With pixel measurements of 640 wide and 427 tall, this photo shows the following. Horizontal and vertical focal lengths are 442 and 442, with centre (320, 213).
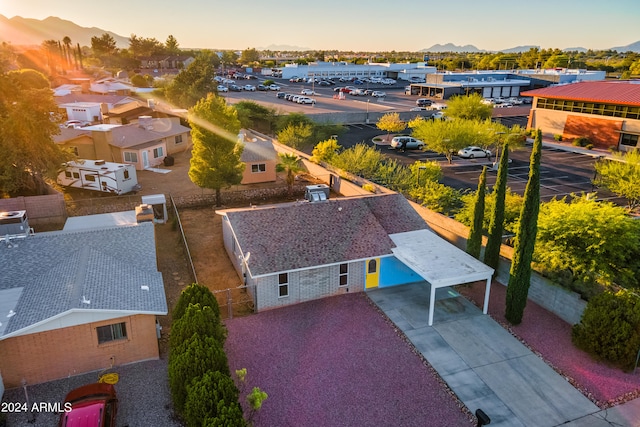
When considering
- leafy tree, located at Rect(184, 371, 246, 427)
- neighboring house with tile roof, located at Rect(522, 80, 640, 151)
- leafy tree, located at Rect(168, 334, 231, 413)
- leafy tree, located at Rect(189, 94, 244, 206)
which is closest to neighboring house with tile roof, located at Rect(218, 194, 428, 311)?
leafy tree, located at Rect(168, 334, 231, 413)

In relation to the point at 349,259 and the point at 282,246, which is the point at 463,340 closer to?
the point at 349,259

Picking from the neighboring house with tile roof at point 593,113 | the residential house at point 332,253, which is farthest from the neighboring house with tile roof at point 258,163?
the neighboring house with tile roof at point 593,113

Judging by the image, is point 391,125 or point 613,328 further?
point 391,125

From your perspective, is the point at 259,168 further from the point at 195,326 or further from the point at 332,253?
the point at 195,326

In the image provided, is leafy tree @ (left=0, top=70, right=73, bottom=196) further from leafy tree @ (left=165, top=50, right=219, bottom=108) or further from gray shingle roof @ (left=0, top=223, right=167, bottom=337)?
leafy tree @ (left=165, top=50, right=219, bottom=108)

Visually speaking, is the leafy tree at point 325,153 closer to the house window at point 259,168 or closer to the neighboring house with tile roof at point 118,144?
the house window at point 259,168

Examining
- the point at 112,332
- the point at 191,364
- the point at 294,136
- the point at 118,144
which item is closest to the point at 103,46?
the point at 118,144
